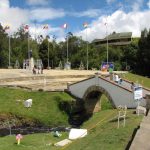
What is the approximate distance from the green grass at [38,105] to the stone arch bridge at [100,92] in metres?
1.51

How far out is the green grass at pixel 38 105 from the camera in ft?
131

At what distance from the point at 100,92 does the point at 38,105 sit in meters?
6.50

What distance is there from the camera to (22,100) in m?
43.7

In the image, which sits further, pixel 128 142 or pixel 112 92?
pixel 112 92

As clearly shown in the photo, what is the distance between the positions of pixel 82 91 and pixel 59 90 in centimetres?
365

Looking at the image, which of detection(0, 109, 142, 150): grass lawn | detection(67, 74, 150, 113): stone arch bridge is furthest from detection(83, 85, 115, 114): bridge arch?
detection(0, 109, 142, 150): grass lawn

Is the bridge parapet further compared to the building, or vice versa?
the building

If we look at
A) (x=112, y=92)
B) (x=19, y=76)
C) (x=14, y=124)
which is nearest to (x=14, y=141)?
(x=14, y=124)

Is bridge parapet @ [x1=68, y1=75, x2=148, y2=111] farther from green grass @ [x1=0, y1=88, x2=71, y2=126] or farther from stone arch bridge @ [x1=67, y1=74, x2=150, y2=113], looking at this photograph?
green grass @ [x1=0, y1=88, x2=71, y2=126]

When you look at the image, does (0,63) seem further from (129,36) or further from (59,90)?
(129,36)

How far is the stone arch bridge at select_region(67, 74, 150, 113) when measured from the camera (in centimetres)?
3547

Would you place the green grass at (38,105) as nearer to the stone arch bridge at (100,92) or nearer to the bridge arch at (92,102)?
the stone arch bridge at (100,92)

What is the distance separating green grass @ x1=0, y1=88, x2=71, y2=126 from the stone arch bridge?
1.51 m

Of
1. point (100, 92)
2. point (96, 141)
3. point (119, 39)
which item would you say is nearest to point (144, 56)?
point (100, 92)
